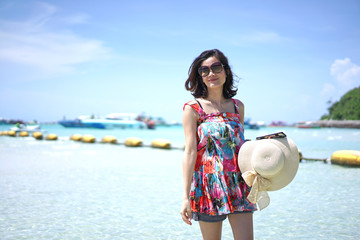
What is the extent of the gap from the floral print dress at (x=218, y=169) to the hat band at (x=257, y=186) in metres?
0.10

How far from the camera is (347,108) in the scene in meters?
95.6

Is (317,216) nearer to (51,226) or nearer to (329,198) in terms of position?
(329,198)

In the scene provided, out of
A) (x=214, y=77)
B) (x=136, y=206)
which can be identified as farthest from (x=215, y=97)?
(x=136, y=206)

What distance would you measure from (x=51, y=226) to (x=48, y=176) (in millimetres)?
4577

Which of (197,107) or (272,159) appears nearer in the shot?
(272,159)

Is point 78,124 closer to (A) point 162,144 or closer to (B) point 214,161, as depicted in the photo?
(A) point 162,144

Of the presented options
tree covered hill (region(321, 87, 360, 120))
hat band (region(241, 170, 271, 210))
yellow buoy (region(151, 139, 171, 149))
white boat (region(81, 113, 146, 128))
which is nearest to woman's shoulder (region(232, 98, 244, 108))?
hat band (region(241, 170, 271, 210))

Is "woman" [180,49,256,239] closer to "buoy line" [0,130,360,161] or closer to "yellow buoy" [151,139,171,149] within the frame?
"buoy line" [0,130,360,161]

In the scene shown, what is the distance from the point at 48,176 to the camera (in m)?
8.97

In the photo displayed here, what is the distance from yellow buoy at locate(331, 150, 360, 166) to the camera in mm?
10367

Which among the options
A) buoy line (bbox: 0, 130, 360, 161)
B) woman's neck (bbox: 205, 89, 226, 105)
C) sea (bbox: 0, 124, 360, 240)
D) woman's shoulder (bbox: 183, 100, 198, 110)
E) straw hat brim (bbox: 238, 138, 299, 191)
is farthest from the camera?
buoy line (bbox: 0, 130, 360, 161)

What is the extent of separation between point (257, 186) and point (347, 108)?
105 m

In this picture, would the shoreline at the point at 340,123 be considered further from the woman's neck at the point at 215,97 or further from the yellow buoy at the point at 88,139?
the woman's neck at the point at 215,97

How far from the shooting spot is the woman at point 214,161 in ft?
7.08
